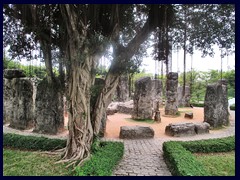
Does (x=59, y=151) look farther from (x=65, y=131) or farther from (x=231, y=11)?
(x=231, y=11)

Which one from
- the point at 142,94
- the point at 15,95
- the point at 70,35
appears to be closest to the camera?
the point at 70,35

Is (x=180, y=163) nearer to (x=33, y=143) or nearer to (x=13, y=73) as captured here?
(x=33, y=143)

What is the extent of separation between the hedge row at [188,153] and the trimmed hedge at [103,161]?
1401 mm

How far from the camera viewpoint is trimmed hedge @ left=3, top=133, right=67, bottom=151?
684cm

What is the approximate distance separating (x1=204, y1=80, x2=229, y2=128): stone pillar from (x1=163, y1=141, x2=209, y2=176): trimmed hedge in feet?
16.5

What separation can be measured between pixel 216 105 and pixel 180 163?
647 centimetres

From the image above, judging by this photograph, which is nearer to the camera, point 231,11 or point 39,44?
point 231,11

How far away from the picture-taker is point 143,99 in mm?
12266

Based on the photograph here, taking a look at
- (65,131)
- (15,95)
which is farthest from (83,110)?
(15,95)

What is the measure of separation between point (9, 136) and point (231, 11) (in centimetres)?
796

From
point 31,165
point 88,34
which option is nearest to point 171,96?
point 88,34

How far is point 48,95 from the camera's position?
8.95 m

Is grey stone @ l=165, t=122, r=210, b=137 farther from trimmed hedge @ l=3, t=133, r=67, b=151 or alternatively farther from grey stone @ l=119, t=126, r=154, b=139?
trimmed hedge @ l=3, t=133, r=67, b=151

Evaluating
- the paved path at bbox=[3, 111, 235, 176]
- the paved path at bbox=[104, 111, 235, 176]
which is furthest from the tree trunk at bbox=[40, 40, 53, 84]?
the paved path at bbox=[104, 111, 235, 176]
